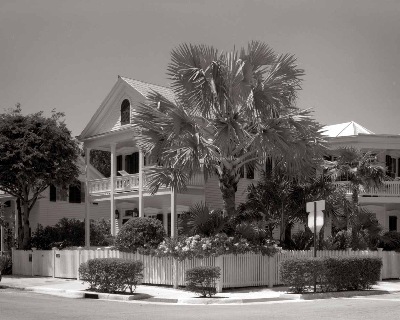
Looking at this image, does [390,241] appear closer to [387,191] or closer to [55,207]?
[387,191]

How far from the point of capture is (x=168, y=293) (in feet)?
70.6

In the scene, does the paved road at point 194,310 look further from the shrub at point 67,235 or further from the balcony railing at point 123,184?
the shrub at point 67,235

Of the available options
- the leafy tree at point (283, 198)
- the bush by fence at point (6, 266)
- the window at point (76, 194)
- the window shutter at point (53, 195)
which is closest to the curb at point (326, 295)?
the leafy tree at point (283, 198)

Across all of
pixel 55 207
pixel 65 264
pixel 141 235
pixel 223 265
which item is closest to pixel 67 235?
pixel 65 264

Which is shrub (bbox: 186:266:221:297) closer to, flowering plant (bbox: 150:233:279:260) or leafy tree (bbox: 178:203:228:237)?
flowering plant (bbox: 150:233:279:260)

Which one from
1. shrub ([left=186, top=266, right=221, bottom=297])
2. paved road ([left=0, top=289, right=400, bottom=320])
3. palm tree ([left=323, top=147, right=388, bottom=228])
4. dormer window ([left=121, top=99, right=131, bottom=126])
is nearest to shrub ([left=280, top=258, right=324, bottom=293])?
paved road ([left=0, top=289, right=400, bottom=320])

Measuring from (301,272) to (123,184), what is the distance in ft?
43.9

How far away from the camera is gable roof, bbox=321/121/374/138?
116 feet

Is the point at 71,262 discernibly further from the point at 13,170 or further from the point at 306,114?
the point at 306,114

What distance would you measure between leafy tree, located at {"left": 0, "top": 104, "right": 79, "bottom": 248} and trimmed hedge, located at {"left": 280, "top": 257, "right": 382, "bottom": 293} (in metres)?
13.8

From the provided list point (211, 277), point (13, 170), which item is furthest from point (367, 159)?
point (13, 170)

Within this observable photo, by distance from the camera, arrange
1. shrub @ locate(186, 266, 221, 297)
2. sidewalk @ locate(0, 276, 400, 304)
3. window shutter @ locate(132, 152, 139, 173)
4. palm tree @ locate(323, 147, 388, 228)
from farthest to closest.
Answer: window shutter @ locate(132, 152, 139, 173)
palm tree @ locate(323, 147, 388, 228)
shrub @ locate(186, 266, 221, 297)
sidewalk @ locate(0, 276, 400, 304)

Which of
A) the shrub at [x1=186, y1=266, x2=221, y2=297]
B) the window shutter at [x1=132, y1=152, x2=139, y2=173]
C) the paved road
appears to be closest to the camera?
the paved road

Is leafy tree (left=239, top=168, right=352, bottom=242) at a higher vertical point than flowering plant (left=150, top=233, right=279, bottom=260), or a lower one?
higher
